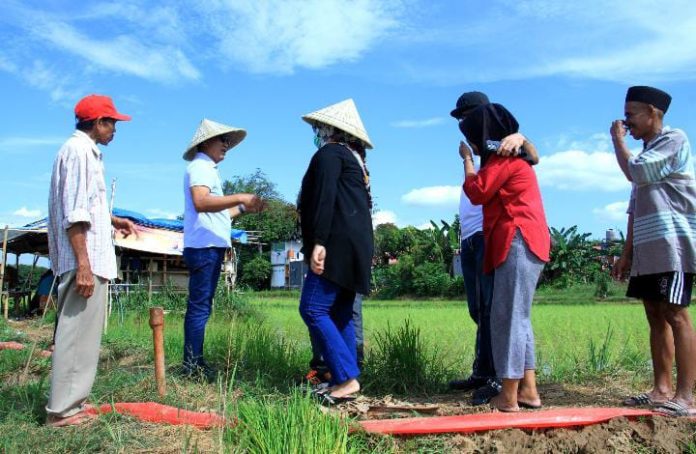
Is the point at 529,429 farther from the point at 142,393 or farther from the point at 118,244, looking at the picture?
the point at 118,244

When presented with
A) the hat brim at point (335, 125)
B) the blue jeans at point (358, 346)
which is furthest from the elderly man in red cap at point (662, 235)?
the blue jeans at point (358, 346)

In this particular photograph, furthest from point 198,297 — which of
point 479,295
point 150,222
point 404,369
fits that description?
point 150,222

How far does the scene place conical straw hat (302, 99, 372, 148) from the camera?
4086mm

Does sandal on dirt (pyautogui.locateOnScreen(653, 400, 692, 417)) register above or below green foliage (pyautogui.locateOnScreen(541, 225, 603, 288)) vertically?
below

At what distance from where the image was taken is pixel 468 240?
14.8ft

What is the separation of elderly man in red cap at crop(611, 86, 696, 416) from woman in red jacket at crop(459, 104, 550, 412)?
582mm

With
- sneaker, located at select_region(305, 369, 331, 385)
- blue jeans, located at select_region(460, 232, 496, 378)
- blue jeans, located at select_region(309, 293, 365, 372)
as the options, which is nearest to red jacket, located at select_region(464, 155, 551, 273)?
blue jeans, located at select_region(460, 232, 496, 378)

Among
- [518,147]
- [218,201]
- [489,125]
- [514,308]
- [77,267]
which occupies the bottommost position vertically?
[514,308]

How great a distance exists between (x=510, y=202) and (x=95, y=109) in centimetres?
237

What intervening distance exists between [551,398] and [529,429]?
3.17 ft

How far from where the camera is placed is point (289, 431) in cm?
283

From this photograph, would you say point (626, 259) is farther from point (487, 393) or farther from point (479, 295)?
point (487, 393)

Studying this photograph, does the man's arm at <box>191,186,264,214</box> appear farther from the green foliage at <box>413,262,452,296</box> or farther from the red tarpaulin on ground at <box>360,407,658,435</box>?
the green foliage at <box>413,262,452,296</box>

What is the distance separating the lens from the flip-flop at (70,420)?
3.34 metres
